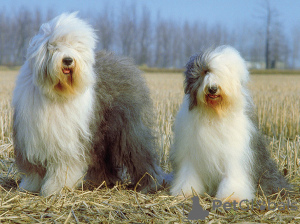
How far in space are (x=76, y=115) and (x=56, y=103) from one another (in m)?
0.23

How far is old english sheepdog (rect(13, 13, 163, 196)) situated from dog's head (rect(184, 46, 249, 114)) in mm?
876

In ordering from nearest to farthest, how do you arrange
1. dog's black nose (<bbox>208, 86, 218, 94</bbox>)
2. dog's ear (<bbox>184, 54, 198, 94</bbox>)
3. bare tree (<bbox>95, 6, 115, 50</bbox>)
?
dog's black nose (<bbox>208, 86, 218, 94</bbox>) → dog's ear (<bbox>184, 54, 198, 94</bbox>) → bare tree (<bbox>95, 6, 115, 50</bbox>)

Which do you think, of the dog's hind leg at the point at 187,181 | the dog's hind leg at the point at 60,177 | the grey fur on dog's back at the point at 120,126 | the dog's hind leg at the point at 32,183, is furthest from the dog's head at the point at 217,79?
the dog's hind leg at the point at 32,183

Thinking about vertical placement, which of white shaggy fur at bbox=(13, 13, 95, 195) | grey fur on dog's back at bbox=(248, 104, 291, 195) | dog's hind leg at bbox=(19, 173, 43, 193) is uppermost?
white shaggy fur at bbox=(13, 13, 95, 195)

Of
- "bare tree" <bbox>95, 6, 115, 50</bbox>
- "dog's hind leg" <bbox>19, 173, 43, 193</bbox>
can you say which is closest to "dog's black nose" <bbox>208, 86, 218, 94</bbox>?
"dog's hind leg" <bbox>19, 173, 43, 193</bbox>

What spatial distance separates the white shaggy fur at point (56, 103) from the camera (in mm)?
3410

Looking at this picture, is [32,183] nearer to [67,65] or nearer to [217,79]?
[67,65]

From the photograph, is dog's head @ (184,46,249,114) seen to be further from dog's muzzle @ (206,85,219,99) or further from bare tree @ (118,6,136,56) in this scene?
bare tree @ (118,6,136,56)

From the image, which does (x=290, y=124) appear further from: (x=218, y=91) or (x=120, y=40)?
(x=120, y=40)

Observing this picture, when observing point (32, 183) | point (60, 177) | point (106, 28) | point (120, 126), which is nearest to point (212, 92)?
point (120, 126)

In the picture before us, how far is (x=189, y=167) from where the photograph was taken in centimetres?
368

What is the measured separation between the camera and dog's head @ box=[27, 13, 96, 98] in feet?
11.0

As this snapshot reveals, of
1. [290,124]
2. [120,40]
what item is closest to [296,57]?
[120,40]

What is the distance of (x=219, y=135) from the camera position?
3525mm
